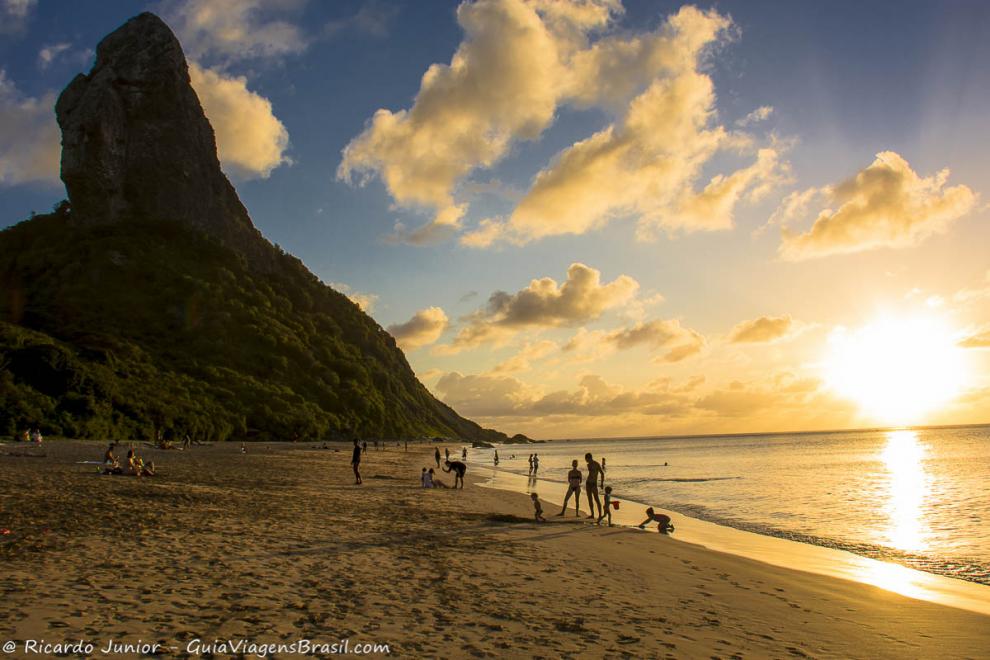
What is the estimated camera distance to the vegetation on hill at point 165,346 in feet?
197

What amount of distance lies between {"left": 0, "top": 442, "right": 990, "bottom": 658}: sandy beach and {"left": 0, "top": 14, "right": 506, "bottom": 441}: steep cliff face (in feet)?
175

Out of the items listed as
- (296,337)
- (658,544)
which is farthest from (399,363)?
(658,544)

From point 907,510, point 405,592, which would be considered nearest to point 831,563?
point 405,592

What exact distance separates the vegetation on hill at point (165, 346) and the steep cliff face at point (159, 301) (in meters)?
0.28

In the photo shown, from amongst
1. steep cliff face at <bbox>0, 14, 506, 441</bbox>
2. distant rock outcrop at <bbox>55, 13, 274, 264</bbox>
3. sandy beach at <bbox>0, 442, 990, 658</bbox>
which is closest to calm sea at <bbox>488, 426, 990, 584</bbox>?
sandy beach at <bbox>0, 442, 990, 658</bbox>

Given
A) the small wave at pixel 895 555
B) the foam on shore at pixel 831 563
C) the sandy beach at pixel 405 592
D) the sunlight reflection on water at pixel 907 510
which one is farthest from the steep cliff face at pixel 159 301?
the sunlight reflection on water at pixel 907 510

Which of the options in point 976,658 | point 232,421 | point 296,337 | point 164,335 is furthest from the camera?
point 296,337

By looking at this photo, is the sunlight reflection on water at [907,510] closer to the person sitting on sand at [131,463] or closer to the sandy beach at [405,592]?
the sandy beach at [405,592]

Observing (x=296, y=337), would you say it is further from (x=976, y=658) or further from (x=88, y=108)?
(x=976, y=658)

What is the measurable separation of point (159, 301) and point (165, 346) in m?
12.1

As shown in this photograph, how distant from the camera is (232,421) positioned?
253 feet

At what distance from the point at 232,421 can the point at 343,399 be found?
35.9m

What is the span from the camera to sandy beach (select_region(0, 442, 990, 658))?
267 inches

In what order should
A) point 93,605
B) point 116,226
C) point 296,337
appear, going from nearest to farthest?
point 93,605, point 116,226, point 296,337
